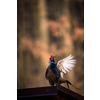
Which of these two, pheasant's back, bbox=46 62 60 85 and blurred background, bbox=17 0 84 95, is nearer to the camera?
pheasant's back, bbox=46 62 60 85

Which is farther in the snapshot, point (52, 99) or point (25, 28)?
point (25, 28)

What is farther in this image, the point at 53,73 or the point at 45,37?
the point at 45,37

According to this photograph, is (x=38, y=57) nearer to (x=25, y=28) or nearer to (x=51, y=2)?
(x=25, y=28)

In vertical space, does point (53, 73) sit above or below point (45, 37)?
below

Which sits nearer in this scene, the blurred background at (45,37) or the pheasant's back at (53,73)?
the pheasant's back at (53,73)

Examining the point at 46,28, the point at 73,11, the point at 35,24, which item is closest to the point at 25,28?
the point at 35,24

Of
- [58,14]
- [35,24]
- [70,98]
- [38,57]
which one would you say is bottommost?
[70,98]
